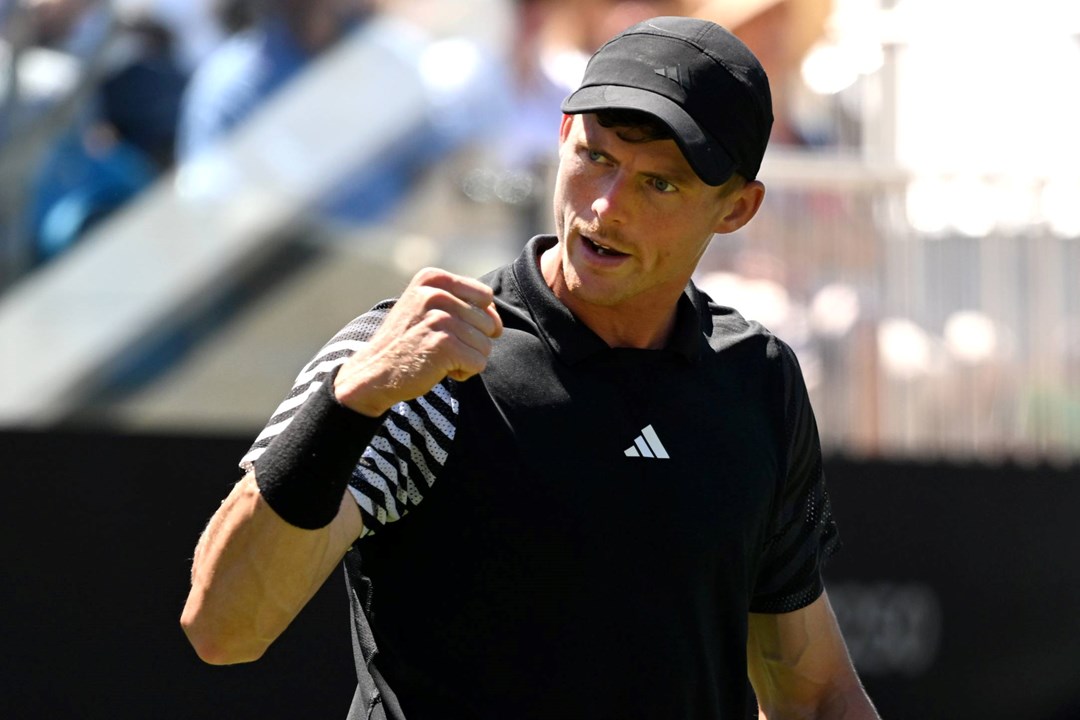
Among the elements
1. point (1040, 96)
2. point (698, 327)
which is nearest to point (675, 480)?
point (698, 327)

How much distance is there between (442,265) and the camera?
5.96 meters

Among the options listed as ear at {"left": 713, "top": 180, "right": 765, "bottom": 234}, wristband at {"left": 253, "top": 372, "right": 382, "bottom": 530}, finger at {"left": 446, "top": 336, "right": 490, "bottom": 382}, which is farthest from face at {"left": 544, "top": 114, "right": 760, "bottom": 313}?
wristband at {"left": 253, "top": 372, "right": 382, "bottom": 530}

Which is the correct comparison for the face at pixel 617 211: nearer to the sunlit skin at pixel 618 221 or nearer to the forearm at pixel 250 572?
the sunlit skin at pixel 618 221

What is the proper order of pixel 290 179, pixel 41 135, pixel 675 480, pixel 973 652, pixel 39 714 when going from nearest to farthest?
1. pixel 675 480
2. pixel 39 714
3. pixel 41 135
4. pixel 290 179
5. pixel 973 652

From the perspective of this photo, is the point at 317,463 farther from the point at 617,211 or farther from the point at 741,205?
the point at 741,205

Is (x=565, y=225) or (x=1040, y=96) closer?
(x=565, y=225)

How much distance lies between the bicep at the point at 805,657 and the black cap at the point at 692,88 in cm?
81

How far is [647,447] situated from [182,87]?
3649mm

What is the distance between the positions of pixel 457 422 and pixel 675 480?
37 cm

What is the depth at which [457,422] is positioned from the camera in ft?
7.81

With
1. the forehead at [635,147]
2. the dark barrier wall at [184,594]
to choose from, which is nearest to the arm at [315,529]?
the forehead at [635,147]

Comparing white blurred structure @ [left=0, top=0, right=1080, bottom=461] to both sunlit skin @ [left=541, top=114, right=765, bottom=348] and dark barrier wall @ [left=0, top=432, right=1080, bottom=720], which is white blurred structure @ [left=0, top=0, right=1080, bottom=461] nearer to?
dark barrier wall @ [left=0, top=432, right=1080, bottom=720]

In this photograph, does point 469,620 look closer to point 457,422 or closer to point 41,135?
point 457,422

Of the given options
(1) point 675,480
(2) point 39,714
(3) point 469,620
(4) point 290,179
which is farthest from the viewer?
(4) point 290,179
